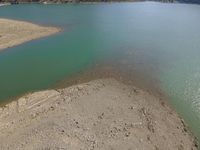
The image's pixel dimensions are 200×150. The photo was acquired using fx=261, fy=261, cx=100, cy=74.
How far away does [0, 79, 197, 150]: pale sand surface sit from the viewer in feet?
55.9

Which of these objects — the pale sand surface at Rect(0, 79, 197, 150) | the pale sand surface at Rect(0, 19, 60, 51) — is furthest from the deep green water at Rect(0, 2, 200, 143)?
the pale sand surface at Rect(0, 79, 197, 150)

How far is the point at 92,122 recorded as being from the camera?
19.0 m

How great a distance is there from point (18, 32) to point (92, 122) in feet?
108

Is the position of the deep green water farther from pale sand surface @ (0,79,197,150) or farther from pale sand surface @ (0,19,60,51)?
pale sand surface @ (0,79,197,150)

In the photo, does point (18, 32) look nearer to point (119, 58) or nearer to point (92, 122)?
point (119, 58)

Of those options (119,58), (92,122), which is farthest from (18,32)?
(92,122)

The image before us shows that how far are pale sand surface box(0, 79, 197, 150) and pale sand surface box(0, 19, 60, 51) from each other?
20637mm

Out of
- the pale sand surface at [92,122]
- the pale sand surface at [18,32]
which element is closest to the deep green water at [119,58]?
the pale sand surface at [18,32]

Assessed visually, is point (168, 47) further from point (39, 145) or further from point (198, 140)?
point (39, 145)

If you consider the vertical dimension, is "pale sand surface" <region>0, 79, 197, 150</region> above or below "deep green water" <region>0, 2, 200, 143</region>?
above

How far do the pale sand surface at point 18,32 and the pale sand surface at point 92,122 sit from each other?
20.6m

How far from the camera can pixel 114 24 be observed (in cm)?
5716

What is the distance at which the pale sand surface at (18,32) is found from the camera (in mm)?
41544

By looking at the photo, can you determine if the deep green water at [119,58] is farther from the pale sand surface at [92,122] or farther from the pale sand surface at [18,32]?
the pale sand surface at [92,122]
